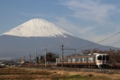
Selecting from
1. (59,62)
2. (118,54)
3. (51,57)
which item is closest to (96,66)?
(59,62)

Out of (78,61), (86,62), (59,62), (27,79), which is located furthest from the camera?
(59,62)

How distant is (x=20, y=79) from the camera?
34.2m

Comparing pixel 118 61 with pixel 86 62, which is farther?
pixel 118 61

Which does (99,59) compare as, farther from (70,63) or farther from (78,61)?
(70,63)

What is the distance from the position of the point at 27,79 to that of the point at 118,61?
70.5 m

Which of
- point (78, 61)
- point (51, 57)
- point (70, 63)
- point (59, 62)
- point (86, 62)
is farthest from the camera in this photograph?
point (51, 57)

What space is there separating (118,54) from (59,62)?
75.2 ft

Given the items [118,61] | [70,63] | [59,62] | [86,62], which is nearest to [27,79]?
[86,62]

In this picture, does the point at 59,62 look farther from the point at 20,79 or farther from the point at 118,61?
the point at 20,79

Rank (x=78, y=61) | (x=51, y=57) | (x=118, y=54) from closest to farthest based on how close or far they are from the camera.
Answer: (x=78, y=61), (x=118, y=54), (x=51, y=57)

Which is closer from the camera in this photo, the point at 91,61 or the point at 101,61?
the point at 101,61

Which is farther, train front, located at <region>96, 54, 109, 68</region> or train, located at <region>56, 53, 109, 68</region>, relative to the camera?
train, located at <region>56, 53, 109, 68</region>

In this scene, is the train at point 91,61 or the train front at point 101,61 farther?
the train at point 91,61

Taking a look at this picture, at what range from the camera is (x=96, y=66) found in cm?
6606
